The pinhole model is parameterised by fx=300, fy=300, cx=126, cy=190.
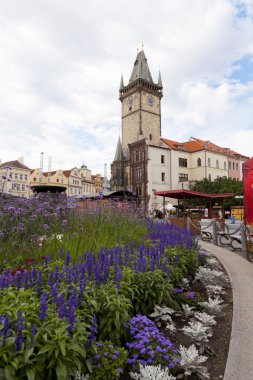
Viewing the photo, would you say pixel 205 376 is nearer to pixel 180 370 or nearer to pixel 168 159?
pixel 180 370

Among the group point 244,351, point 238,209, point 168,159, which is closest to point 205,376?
point 244,351

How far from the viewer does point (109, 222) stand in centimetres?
728

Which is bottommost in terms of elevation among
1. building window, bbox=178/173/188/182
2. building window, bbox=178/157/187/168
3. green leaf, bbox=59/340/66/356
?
green leaf, bbox=59/340/66/356

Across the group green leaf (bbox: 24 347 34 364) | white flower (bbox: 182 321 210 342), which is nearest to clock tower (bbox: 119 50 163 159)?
white flower (bbox: 182 321 210 342)

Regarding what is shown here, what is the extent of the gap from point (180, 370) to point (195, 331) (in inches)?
20.5

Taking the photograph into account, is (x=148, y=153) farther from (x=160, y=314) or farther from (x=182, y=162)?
(x=160, y=314)

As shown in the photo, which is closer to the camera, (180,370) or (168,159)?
(180,370)

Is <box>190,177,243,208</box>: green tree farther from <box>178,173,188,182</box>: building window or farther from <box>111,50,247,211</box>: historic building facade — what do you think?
<box>178,173,188,182</box>: building window

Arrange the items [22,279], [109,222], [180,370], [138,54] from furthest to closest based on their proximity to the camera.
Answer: [138,54]
[109,222]
[22,279]
[180,370]

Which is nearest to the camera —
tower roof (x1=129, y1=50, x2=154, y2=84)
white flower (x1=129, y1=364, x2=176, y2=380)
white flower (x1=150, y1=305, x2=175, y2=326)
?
white flower (x1=129, y1=364, x2=176, y2=380)

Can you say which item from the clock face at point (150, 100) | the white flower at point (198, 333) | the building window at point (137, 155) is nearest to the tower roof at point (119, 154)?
the building window at point (137, 155)

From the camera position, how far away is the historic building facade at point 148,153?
5322 centimetres

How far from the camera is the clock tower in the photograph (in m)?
55.9

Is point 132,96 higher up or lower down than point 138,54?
lower down
